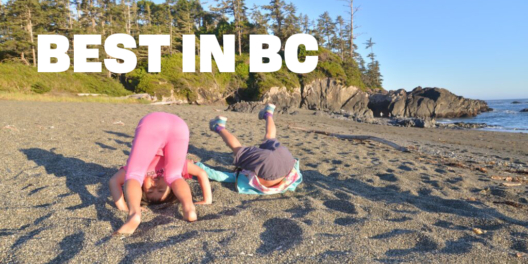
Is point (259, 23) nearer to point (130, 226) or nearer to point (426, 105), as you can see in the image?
point (426, 105)

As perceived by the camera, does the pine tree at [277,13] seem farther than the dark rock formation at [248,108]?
Yes

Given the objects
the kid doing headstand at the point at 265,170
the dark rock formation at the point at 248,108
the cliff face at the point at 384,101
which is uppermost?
the cliff face at the point at 384,101

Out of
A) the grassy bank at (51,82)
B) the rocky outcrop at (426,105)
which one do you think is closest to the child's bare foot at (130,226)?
the grassy bank at (51,82)

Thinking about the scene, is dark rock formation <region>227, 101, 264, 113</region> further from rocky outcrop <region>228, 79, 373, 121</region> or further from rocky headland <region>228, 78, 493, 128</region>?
rocky outcrop <region>228, 79, 373, 121</region>

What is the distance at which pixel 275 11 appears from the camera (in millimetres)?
41312

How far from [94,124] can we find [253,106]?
1184 centimetres

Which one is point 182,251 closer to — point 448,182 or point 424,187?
point 424,187

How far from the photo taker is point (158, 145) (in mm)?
2605

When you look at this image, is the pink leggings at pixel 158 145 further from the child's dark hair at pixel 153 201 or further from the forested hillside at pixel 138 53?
the forested hillside at pixel 138 53

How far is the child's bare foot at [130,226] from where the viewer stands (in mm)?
2162

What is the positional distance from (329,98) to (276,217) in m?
31.3

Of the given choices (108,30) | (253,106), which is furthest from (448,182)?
(108,30)

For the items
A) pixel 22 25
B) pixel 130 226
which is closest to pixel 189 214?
pixel 130 226

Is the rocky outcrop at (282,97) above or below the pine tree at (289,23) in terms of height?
below
